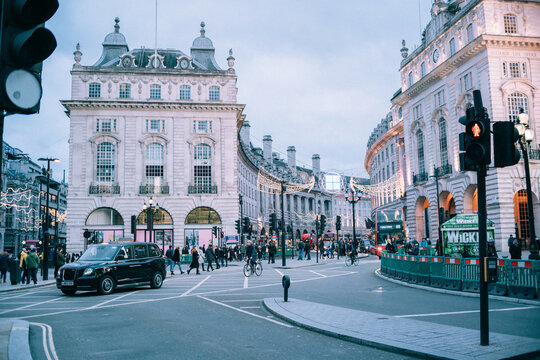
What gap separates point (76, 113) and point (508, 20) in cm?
4219

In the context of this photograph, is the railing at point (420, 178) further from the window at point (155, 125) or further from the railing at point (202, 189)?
the window at point (155, 125)

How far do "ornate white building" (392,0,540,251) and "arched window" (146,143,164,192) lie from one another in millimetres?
27079

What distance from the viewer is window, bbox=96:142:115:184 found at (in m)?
51.8

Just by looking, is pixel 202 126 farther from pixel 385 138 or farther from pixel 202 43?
pixel 385 138

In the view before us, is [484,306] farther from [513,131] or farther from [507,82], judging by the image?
[507,82]

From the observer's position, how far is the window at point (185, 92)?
5331 centimetres

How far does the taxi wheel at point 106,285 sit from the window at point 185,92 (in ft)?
123

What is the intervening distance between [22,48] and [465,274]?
640 inches

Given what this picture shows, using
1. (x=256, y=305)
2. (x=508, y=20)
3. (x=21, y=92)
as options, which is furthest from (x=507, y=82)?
(x=21, y=92)

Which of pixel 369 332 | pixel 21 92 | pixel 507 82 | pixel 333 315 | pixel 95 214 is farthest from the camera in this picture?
pixel 95 214

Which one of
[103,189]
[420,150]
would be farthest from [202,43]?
[420,150]

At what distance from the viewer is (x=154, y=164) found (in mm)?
52594

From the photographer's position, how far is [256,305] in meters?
14.1

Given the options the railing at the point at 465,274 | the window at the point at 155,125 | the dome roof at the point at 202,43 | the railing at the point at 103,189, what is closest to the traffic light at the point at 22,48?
the railing at the point at 465,274
